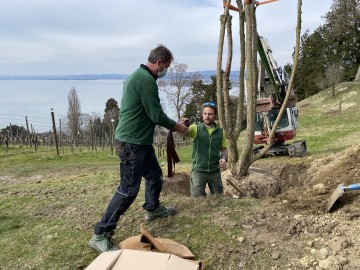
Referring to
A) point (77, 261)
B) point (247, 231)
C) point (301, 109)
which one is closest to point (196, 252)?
point (247, 231)

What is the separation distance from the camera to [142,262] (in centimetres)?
310

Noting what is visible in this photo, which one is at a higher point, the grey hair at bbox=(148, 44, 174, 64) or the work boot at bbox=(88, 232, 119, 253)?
the grey hair at bbox=(148, 44, 174, 64)

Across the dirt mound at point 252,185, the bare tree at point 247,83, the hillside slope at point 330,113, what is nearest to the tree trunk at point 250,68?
the bare tree at point 247,83

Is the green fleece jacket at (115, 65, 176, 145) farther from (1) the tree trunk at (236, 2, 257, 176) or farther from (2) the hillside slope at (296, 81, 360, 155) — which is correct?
(2) the hillside slope at (296, 81, 360, 155)

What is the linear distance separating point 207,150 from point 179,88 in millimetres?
41555

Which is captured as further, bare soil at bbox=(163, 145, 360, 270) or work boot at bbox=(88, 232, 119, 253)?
work boot at bbox=(88, 232, 119, 253)

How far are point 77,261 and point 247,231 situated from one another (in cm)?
170

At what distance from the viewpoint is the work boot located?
3.56 meters

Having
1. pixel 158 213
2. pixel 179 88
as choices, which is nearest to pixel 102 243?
pixel 158 213

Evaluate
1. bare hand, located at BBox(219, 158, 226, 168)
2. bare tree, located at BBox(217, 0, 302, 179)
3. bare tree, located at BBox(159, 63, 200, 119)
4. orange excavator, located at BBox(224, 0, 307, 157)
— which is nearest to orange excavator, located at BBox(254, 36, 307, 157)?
orange excavator, located at BBox(224, 0, 307, 157)

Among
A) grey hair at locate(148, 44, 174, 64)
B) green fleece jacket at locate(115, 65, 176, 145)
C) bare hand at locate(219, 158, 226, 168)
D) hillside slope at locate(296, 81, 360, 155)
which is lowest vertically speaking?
hillside slope at locate(296, 81, 360, 155)

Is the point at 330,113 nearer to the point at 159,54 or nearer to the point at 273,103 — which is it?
the point at 273,103

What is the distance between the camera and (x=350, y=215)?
3715 millimetres

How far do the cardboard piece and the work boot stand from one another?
0.31 meters
